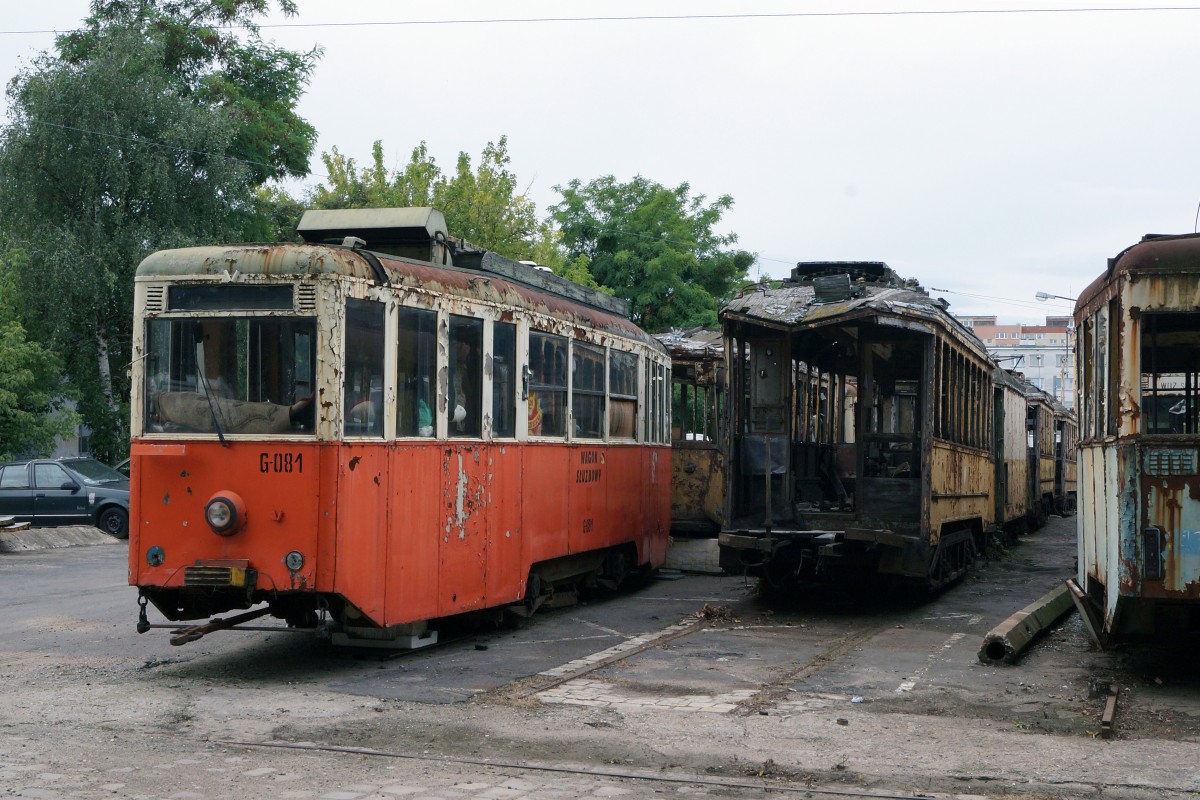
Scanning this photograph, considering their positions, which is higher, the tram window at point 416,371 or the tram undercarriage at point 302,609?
the tram window at point 416,371

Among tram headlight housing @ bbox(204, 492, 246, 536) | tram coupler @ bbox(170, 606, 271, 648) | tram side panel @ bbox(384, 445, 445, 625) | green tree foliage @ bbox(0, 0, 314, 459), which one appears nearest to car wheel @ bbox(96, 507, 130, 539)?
green tree foliage @ bbox(0, 0, 314, 459)

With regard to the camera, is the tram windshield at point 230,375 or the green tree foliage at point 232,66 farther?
the green tree foliage at point 232,66

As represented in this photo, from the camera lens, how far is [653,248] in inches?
1507

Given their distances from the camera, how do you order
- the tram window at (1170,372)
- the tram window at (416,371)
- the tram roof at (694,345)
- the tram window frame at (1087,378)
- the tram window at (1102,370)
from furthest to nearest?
the tram roof at (694,345) < the tram window frame at (1087,378) < the tram window at (416,371) < the tram window at (1102,370) < the tram window at (1170,372)

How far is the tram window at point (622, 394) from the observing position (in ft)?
46.3

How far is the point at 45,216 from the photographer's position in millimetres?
30453

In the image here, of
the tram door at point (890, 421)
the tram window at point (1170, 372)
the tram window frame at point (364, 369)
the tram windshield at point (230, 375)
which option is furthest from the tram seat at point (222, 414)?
the tram door at point (890, 421)

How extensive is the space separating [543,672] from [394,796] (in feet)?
11.8

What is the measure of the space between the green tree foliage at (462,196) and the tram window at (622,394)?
925 inches

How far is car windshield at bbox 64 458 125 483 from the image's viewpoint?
25312 millimetres

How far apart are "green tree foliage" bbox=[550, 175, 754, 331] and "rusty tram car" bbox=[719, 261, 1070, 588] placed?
21468 mm

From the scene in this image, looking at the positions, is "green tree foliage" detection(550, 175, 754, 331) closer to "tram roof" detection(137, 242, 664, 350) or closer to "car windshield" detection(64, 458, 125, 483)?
"car windshield" detection(64, 458, 125, 483)

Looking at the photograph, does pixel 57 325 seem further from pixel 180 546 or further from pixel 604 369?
pixel 180 546

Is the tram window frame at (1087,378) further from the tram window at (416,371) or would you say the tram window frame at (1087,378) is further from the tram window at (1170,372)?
the tram window at (416,371)
